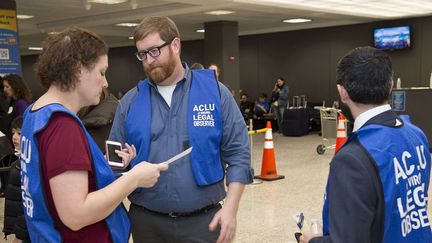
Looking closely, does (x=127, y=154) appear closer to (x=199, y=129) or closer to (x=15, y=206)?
(x=199, y=129)

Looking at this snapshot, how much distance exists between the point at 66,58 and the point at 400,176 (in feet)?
3.39

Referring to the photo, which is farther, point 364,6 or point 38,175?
point 364,6

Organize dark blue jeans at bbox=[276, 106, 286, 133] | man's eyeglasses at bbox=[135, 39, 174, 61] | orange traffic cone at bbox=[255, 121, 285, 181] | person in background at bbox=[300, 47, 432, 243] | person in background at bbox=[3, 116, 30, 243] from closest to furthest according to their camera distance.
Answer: person in background at bbox=[300, 47, 432, 243], man's eyeglasses at bbox=[135, 39, 174, 61], person in background at bbox=[3, 116, 30, 243], orange traffic cone at bbox=[255, 121, 285, 181], dark blue jeans at bbox=[276, 106, 286, 133]

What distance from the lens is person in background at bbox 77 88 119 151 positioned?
2924 mm

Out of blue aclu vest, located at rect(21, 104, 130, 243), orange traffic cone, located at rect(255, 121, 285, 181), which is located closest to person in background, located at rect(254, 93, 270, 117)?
orange traffic cone, located at rect(255, 121, 285, 181)

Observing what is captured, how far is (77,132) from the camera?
1339 mm

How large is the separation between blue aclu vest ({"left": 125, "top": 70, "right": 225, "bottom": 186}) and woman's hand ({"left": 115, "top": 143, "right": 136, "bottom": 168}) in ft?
0.36

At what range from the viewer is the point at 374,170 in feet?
4.19

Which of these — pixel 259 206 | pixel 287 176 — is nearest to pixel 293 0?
pixel 287 176

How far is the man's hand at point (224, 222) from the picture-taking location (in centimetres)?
188

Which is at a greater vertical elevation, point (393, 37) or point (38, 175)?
point (393, 37)

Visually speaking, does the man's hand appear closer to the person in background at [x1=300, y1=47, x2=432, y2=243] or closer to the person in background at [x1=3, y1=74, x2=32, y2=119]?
the person in background at [x1=300, y1=47, x2=432, y2=243]

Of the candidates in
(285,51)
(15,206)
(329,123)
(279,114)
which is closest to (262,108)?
(279,114)

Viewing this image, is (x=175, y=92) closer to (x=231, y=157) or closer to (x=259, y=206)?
(x=231, y=157)
